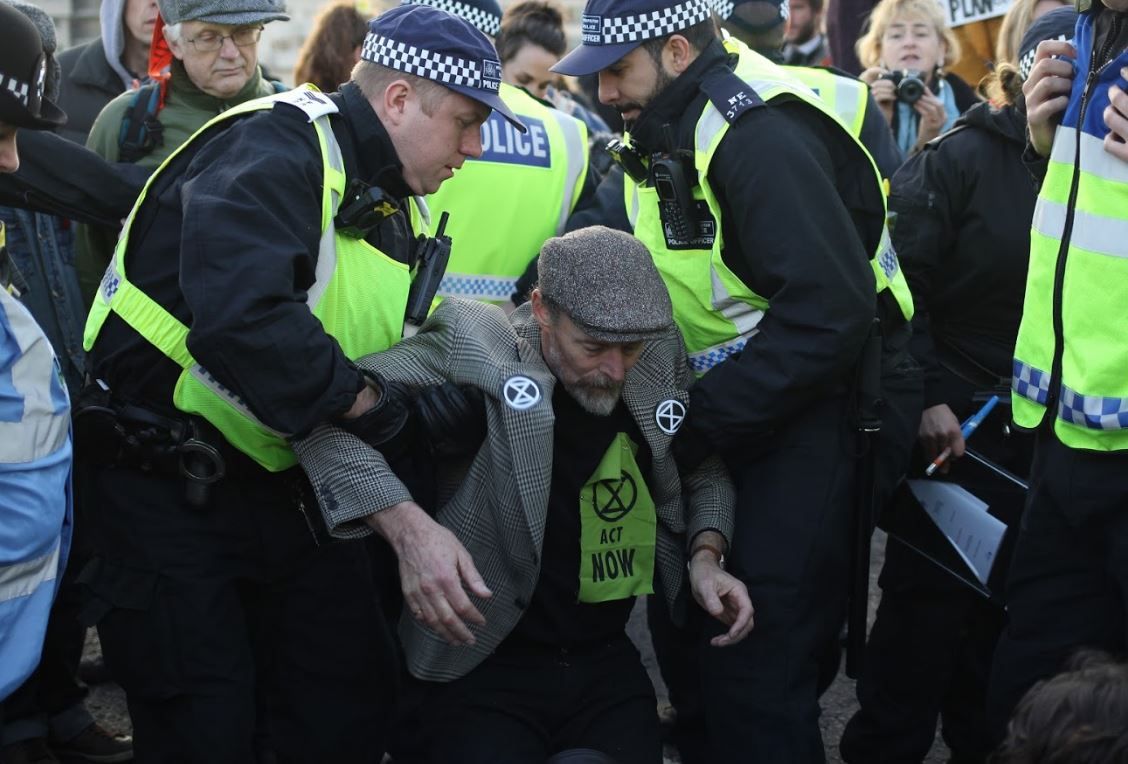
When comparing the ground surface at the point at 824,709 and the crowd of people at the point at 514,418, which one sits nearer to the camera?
the crowd of people at the point at 514,418

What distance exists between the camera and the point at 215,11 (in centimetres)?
416

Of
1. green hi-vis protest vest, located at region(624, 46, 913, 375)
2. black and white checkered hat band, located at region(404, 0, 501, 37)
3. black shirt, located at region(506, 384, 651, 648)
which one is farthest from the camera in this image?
black and white checkered hat band, located at region(404, 0, 501, 37)

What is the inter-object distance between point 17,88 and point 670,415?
5.06ft

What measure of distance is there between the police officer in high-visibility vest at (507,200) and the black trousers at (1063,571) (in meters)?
1.87

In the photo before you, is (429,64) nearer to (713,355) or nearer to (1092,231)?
(713,355)

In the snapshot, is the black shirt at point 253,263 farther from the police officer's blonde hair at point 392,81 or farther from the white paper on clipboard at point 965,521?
the white paper on clipboard at point 965,521

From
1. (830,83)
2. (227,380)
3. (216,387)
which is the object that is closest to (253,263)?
(227,380)

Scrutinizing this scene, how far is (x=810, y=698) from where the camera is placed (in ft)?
10.9

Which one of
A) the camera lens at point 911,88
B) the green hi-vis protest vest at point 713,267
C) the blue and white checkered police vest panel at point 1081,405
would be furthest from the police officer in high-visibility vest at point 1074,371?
the camera lens at point 911,88

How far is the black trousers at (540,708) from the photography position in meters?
3.14

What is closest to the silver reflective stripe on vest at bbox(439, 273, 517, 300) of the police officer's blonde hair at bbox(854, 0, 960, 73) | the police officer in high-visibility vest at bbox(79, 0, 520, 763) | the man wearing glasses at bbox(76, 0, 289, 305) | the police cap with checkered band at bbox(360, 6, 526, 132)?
the man wearing glasses at bbox(76, 0, 289, 305)

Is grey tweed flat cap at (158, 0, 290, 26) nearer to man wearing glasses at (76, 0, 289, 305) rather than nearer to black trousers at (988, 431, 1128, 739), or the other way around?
man wearing glasses at (76, 0, 289, 305)

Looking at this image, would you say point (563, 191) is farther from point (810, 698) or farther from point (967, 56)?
point (967, 56)

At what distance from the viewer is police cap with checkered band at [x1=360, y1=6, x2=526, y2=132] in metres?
3.13
